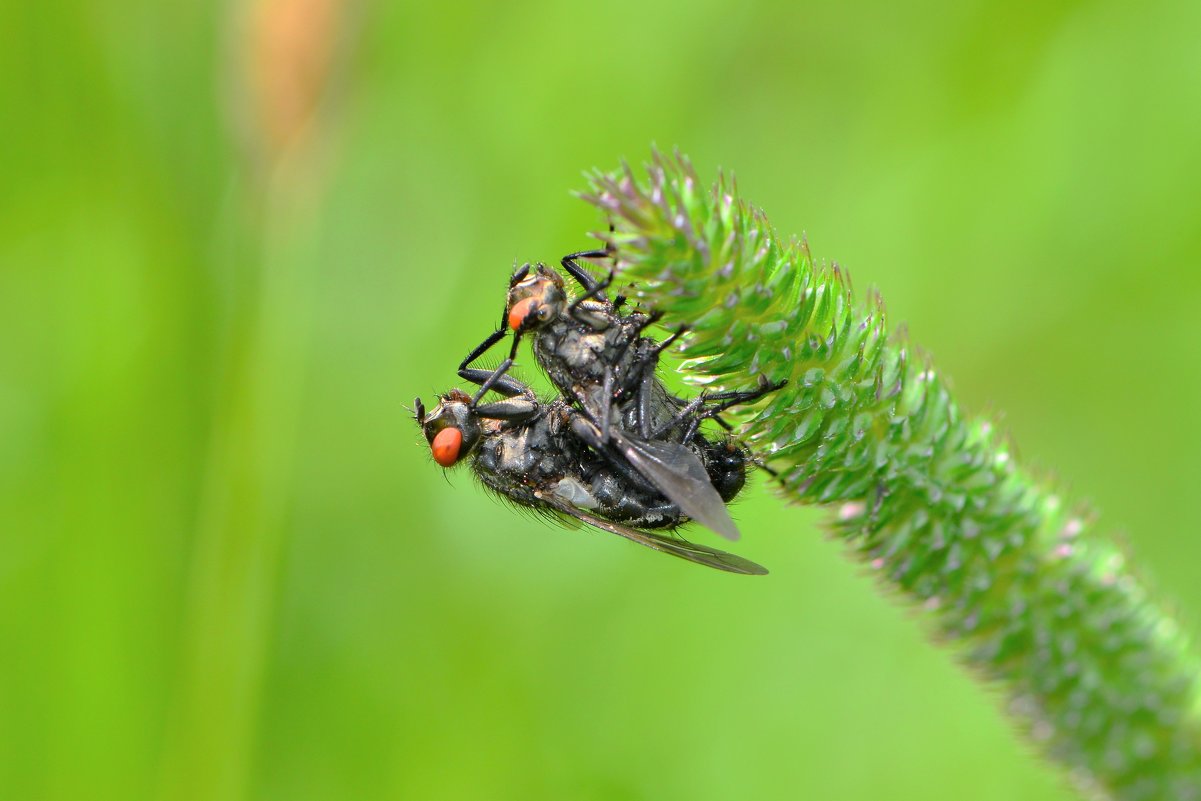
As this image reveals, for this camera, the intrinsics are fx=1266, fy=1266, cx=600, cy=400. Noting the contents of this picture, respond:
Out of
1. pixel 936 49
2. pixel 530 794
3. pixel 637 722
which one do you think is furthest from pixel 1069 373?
pixel 530 794

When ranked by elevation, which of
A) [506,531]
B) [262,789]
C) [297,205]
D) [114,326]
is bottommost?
[262,789]

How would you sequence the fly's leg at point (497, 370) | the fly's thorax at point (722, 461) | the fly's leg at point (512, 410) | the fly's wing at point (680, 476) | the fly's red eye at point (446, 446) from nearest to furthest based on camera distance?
the fly's wing at point (680, 476)
the fly's leg at point (497, 370)
the fly's thorax at point (722, 461)
the fly's red eye at point (446, 446)
the fly's leg at point (512, 410)

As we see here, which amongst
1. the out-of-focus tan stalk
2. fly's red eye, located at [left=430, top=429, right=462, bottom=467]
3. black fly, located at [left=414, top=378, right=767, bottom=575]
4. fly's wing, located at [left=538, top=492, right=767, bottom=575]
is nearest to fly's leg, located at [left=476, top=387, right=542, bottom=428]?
black fly, located at [left=414, top=378, right=767, bottom=575]

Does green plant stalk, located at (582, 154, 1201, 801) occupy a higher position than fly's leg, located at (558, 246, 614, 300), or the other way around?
fly's leg, located at (558, 246, 614, 300)

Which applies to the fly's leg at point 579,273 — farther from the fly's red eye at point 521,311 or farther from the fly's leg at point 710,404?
the fly's leg at point 710,404

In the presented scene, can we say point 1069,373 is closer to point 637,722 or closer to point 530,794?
point 637,722

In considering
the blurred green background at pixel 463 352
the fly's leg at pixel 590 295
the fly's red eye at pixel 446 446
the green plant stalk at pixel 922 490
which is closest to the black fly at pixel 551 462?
the fly's red eye at pixel 446 446

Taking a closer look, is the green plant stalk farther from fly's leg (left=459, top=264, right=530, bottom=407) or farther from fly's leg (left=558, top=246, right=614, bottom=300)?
fly's leg (left=459, top=264, right=530, bottom=407)

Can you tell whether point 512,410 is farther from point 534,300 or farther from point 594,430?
point 534,300
